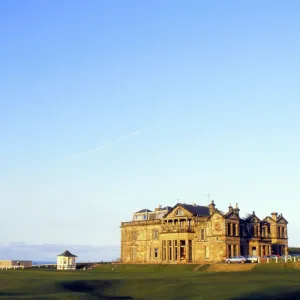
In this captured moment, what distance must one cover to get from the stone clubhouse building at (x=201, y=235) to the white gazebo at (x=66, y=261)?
1543 cm

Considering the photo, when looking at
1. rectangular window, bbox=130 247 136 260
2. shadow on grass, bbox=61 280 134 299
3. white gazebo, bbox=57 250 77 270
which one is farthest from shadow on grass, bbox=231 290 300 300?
rectangular window, bbox=130 247 136 260

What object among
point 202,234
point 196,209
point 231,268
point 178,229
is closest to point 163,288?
point 231,268

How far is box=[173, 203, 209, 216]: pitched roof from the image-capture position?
109244 millimetres

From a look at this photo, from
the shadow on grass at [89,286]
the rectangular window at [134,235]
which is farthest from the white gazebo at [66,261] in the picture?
the shadow on grass at [89,286]

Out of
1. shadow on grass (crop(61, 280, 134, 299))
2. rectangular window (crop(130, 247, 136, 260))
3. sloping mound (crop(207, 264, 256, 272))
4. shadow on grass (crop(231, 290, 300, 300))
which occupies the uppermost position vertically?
rectangular window (crop(130, 247, 136, 260))

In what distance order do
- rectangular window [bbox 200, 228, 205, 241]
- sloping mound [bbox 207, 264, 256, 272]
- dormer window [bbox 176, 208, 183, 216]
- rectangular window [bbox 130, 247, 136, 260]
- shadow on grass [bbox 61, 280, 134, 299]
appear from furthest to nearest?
Answer: rectangular window [bbox 130, 247, 136, 260] → dormer window [bbox 176, 208, 183, 216] → rectangular window [bbox 200, 228, 205, 241] → sloping mound [bbox 207, 264, 256, 272] → shadow on grass [bbox 61, 280, 134, 299]

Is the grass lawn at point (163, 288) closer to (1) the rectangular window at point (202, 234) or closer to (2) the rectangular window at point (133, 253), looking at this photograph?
(1) the rectangular window at point (202, 234)

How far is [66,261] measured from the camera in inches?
4444

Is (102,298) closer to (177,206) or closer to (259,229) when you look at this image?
(177,206)

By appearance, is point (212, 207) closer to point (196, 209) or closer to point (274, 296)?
point (196, 209)

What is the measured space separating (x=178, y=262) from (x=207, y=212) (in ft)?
45.3

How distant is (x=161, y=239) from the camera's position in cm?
11112

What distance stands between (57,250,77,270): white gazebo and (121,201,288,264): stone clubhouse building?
15430 millimetres

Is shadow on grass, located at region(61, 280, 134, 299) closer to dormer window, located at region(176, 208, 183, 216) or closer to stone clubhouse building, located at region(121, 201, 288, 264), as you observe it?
stone clubhouse building, located at region(121, 201, 288, 264)
